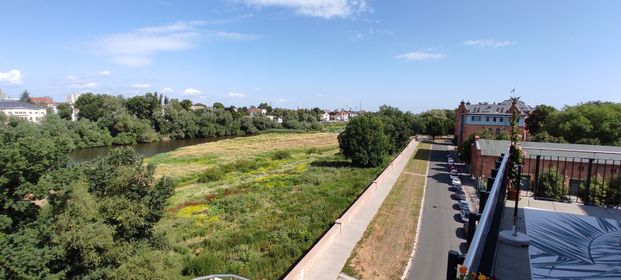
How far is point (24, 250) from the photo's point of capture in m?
11.4

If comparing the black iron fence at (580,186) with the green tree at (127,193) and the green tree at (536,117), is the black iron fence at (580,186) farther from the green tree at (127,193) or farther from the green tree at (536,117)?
the green tree at (536,117)

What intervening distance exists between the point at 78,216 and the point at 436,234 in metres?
15.8

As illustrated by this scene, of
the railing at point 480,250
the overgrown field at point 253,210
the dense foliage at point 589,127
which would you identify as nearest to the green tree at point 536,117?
the dense foliage at point 589,127

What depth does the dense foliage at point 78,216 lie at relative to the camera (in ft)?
39.9

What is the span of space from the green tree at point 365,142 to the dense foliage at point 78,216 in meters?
25.2

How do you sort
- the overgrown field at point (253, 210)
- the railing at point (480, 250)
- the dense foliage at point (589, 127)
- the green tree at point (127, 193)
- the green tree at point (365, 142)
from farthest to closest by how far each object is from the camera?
the green tree at point (365, 142), the dense foliage at point (589, 127), the overgrown field at point (253, 210), the green tree at point (127, 193), the railing at point (480, 250)

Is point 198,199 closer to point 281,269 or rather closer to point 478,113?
point 281,269

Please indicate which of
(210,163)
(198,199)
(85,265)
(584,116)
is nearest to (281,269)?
(85,265)

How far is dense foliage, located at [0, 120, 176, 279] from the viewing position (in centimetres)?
1216

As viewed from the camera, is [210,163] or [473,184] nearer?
[473,184]

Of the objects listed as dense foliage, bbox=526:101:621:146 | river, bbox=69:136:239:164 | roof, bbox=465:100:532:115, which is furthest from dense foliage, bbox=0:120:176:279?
roof, bbox=465:100:532:115

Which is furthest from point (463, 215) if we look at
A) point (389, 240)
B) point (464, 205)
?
point (389, 240)

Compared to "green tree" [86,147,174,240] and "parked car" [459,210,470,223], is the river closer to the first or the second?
"green tree" [86,147,174,240]

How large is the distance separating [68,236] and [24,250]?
1240mm
